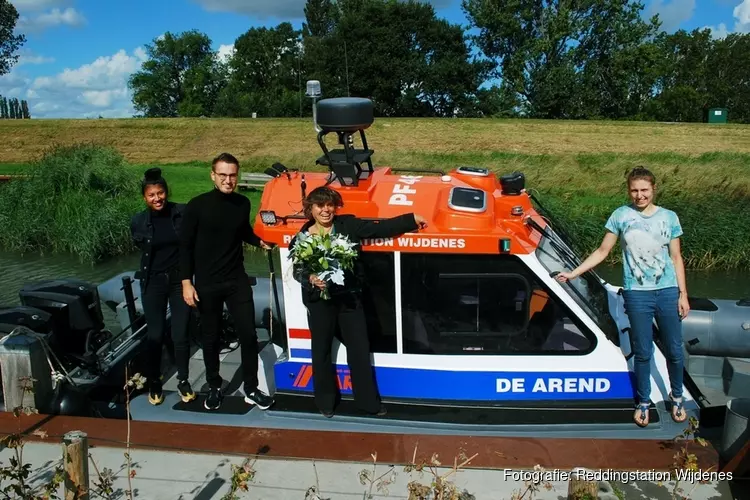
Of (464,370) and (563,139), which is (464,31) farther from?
(464,370)

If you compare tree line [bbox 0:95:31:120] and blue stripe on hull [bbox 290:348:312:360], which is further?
tree line [bbox 0:95:31:120]

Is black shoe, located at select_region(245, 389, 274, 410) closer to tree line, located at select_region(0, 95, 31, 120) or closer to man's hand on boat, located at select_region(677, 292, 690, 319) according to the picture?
man's hand on boat, located at select_region(677, 292, 690, 319)

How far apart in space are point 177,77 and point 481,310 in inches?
3000

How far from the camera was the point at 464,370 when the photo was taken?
12.2 feet

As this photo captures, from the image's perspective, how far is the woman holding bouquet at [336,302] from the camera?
3512 mm

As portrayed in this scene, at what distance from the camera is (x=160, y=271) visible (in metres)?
4.19

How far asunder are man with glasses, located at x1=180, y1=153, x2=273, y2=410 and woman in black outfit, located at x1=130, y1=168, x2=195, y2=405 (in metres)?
0.30

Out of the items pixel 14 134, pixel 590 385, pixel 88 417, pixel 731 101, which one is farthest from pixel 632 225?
pixel 731 101

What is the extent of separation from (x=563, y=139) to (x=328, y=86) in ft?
84.2

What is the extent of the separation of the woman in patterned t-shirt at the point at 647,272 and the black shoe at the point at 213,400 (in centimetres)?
221

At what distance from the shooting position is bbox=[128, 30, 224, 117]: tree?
2692 inches

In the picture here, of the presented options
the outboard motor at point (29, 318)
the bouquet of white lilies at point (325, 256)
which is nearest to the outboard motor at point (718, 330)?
the bouquet of white lilies at point (325, 256)

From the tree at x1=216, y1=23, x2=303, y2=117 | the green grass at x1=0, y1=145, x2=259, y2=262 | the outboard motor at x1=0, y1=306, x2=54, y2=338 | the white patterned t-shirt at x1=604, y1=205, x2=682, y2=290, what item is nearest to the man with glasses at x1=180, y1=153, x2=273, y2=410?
the outboard motor at x1=0, y1=306, x2=54, y2=338

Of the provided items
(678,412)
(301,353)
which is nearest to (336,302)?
(301,353)
